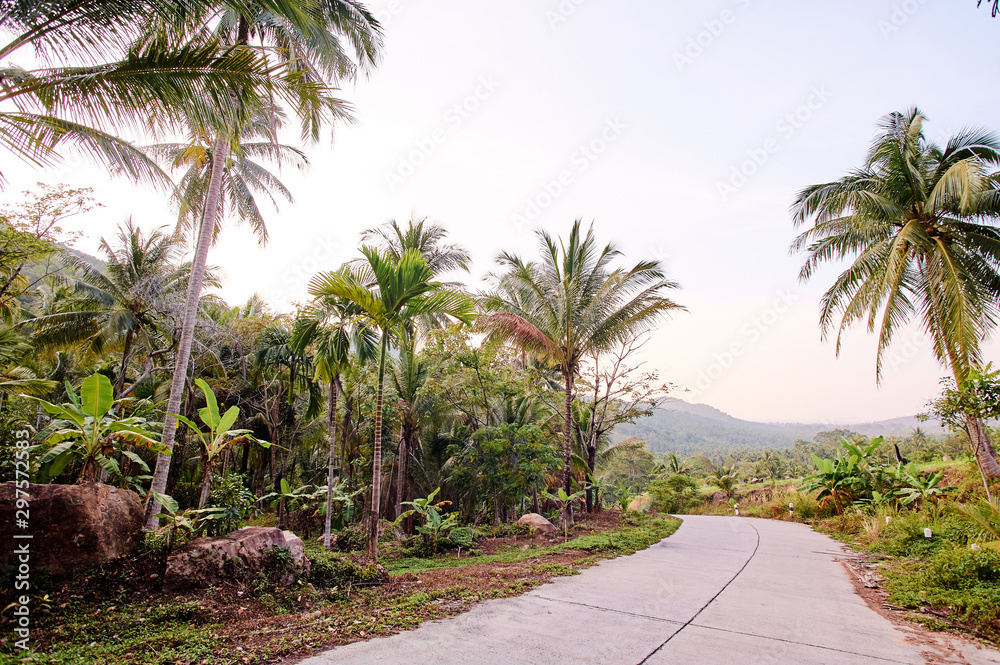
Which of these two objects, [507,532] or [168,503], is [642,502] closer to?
[507,532]

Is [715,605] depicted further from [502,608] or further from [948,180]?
[948,180]

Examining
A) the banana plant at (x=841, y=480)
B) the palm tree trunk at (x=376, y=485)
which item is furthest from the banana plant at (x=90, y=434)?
the banana plant at (x=841, y=480)

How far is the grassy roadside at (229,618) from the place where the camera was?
311 centimetres

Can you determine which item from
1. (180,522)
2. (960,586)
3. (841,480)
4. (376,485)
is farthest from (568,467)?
(180,522)

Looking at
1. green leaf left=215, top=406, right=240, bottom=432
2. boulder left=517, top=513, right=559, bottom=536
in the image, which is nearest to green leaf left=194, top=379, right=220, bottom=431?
green leaf left=215, top=406, right=240, bottom=432

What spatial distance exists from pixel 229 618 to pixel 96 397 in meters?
2.46

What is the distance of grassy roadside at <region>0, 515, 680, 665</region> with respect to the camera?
311 cm

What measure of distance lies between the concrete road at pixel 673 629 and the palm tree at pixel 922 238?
713 cm

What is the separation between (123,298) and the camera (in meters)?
13.9

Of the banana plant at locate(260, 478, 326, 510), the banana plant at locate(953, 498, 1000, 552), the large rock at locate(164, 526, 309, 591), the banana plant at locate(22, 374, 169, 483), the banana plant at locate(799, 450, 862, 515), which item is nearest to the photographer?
the large rock at locate(164, 526, 309, 591)

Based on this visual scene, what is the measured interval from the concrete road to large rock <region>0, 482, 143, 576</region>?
2.36 metres

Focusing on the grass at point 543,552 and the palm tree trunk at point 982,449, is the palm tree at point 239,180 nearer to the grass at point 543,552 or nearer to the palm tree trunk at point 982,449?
the grass at point 543,552

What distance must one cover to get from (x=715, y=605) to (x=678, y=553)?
12.8 feet

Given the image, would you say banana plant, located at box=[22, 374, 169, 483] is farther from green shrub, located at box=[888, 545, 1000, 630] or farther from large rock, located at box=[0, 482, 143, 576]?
green shrub, located at box=[888, 545, 1000, 630]
